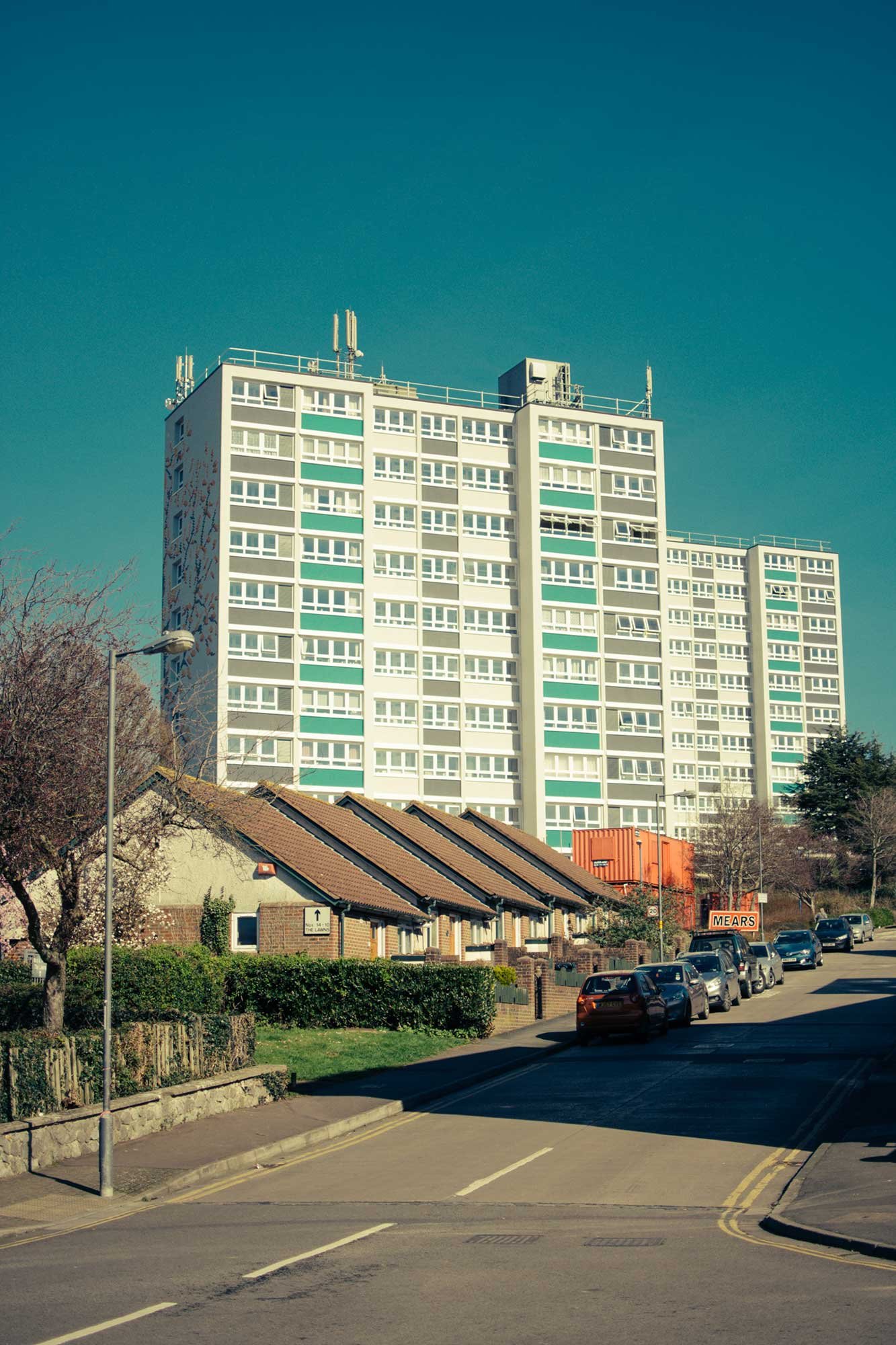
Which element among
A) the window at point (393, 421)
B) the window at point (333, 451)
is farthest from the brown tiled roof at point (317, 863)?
the window at point (393, 421)

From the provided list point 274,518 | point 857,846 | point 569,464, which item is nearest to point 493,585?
point 569,464

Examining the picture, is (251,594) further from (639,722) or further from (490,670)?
(639,722)

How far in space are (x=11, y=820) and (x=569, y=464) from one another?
87382 millimetres

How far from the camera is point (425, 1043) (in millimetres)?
32188

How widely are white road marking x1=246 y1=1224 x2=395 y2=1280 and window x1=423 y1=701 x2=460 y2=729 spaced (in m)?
84.1

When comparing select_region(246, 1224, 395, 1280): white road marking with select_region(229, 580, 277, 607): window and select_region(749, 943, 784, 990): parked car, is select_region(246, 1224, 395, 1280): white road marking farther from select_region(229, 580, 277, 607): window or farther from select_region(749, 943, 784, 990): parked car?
select_region(229, 580, 277, 607): window

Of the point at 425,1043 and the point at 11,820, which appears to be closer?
the point at 11,820

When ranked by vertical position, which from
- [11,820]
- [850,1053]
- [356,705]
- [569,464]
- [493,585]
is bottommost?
[850,1053]

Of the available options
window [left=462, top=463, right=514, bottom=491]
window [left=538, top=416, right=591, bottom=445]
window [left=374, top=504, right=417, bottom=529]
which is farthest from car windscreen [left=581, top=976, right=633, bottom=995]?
window [left=538, top=416, right=591, bottom=445]

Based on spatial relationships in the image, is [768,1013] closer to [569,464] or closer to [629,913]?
[629,913]

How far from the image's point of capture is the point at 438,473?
10238cm

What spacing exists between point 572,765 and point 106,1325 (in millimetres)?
91231

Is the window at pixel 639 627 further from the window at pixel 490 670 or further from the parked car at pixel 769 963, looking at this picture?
the parked car at pixel 769 963

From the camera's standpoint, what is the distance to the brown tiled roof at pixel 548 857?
2677 inches
